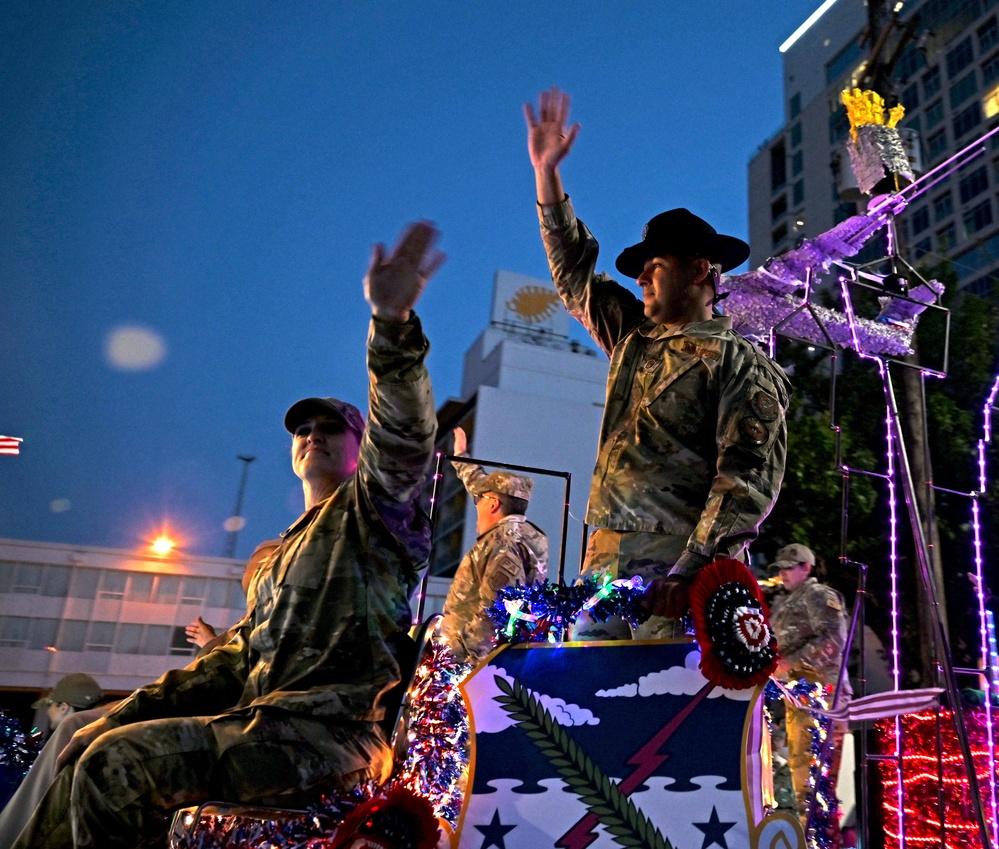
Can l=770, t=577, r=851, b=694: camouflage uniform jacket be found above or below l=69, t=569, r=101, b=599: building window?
below

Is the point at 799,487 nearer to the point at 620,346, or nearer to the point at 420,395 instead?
the point at 620,346

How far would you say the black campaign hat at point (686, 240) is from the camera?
3021mm

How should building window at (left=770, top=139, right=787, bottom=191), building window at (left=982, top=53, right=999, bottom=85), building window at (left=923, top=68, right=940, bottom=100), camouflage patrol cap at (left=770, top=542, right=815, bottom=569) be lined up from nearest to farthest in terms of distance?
camouflage patrol cap at (left=770, top=542, right=815, bottom=569) < building window at (left=982, top=53, right=999, bottom=85) < building window at (left=923, top=68, right=940, bottom=100) < building window at (left=770, top=139, right=787, bottom=191)

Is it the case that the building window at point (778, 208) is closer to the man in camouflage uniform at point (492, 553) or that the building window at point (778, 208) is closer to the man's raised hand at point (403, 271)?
the man in camouflage uniform at point (492, 553)

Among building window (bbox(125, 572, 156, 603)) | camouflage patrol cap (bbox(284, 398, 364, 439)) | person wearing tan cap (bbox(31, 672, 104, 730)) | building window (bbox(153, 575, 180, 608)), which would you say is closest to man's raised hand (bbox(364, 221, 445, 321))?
camouflage patrol cap (bbox(284, 398, 364, 439))

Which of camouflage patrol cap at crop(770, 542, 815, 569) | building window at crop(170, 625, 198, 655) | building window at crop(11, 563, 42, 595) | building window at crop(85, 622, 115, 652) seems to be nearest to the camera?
camouflage patrol cap at crop(770, 542, 815, 569)

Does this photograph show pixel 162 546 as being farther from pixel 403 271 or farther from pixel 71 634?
pixel 403 271

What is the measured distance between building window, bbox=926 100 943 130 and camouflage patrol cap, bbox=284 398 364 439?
4312 centimetres

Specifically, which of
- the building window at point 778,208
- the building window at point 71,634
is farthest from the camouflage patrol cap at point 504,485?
the building window at point 778,208

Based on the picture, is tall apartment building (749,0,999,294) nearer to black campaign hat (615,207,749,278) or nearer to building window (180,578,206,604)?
building window (180,578,206,604)

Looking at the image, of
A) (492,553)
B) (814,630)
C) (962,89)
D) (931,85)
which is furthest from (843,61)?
(492,553)

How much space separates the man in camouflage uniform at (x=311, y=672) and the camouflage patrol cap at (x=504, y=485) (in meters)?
3.40

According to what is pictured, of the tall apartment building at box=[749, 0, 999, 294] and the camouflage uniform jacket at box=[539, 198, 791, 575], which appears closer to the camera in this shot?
the camouflage uniform jacket at box=[539, 198, 791, 575]

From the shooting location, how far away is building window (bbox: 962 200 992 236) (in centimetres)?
3534
